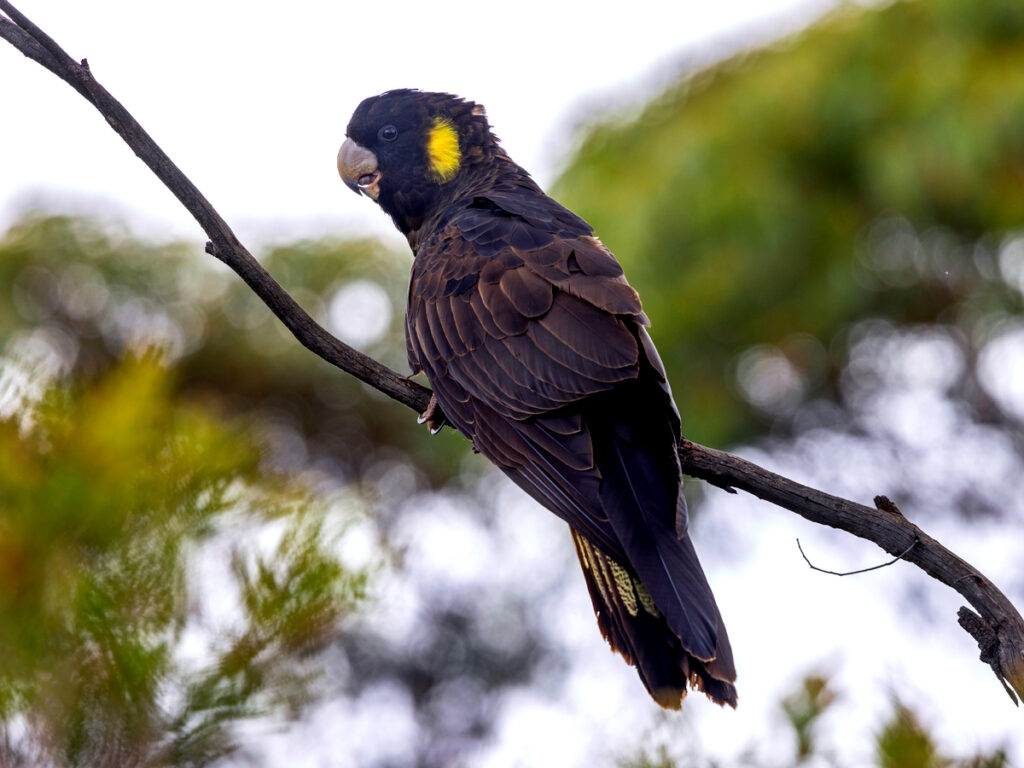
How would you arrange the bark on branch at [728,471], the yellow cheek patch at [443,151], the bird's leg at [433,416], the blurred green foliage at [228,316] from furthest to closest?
the blurred green foliage at [228,316] → the yellow cheek patch at [443,151] → the bird's leg at [433,416] → the bark on branch at [728,471]

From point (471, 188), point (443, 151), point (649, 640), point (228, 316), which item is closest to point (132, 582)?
point (649, 640)

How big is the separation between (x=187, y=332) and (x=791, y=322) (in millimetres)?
4046

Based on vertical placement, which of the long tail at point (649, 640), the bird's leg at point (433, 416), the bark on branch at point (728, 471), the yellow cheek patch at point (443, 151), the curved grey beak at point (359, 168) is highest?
the yellow cheek patch at point (443, 151)

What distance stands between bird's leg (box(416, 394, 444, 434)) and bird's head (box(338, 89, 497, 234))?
3.60 ft

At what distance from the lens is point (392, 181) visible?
3.91 metres

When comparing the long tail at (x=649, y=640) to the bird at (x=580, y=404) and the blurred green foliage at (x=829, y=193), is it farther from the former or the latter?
the blurred green foliage at (x=829, y=193)

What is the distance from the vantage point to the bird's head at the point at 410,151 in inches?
153

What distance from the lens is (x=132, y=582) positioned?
5.66ft

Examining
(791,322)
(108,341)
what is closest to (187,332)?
(108,341)

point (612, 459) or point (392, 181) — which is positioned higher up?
point (392, 181)

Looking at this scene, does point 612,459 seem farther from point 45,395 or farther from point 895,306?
point 895,306

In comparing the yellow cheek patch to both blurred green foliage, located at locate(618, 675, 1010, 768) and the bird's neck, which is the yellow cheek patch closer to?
the bird's neck

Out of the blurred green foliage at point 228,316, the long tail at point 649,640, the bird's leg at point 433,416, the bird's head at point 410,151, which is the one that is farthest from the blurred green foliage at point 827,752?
the blurred green foliage at point 228,316

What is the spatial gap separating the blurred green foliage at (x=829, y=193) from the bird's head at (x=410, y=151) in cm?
300
